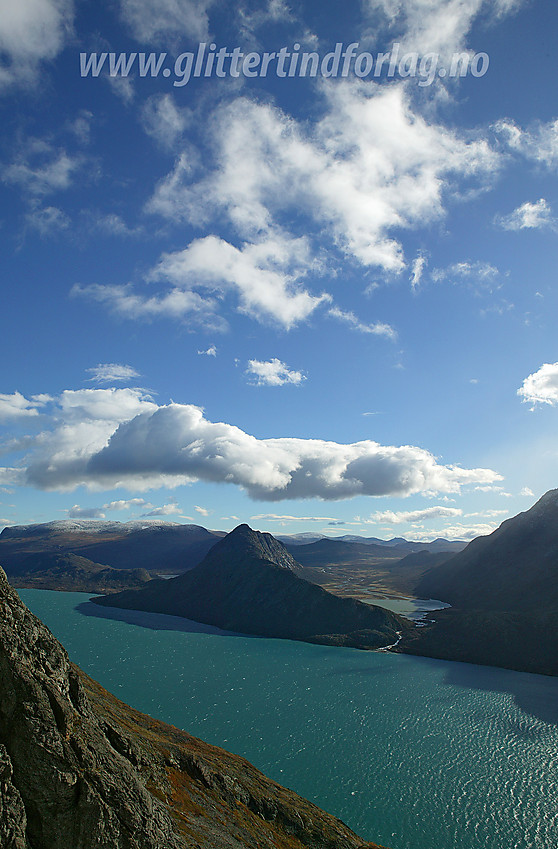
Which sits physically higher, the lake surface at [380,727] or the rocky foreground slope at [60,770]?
the rocky foreground slope at [60,770]

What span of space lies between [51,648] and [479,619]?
18841 cm

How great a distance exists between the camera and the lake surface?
60.7m

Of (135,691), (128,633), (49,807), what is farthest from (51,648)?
(128,633)

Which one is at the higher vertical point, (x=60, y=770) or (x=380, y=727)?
(x=60, y=770)

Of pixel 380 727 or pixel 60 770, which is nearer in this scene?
pixel 60 770

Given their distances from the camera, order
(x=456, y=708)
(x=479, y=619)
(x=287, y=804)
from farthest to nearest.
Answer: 1. (x=479, y=619)
2. (x=456, y=708)
3. (x=287, y=804)

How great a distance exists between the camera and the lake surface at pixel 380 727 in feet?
199

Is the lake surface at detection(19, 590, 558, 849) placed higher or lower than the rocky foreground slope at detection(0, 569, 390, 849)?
lower

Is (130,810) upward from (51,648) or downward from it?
downward

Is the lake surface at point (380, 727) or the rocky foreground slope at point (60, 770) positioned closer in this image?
the rocky foreground slope at point (60, 770)

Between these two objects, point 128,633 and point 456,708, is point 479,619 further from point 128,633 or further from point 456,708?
point 128,633

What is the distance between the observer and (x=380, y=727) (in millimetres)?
90812

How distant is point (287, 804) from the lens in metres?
51.9

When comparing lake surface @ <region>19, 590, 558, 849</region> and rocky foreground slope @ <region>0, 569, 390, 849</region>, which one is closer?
rocky foreground slope @ <region>0, 569, 390, 849</region>
